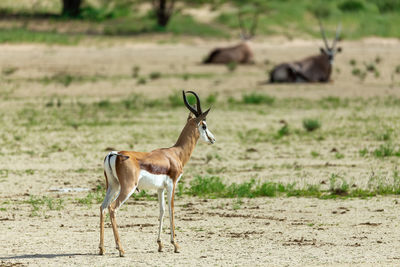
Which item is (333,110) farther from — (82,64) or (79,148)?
(82,64)

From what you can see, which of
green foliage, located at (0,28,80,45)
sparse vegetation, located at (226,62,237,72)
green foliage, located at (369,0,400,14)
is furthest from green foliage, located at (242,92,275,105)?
green foliage, located at (369,0,400,14)

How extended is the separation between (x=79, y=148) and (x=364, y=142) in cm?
495

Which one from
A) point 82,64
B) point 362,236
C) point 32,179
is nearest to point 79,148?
point 32,179

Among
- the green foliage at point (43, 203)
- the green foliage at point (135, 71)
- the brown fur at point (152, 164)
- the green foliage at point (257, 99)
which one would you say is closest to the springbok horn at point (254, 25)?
the green foliage at point (135, 71)

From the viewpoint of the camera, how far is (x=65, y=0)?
41062 mm

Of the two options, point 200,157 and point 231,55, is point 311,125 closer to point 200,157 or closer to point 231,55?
point 200,157

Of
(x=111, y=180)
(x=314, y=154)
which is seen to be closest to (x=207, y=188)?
(x=314, y=154)

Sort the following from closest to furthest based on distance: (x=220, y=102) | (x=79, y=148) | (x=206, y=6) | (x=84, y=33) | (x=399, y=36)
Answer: (x=79, y=148) < (x=220, y=102) < (x=84, y=33) < (x=399, y=36) < (x=206, y=6)

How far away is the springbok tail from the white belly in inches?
8.1

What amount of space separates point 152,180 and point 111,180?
35 cm

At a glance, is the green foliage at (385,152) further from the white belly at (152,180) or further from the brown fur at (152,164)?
the white belly at (152,180)

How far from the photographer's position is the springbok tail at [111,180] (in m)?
7.09

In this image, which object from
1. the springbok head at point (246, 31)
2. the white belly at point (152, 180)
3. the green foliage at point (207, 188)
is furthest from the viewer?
the springbok head at point (246, 31)

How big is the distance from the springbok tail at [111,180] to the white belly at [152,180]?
0.21m
